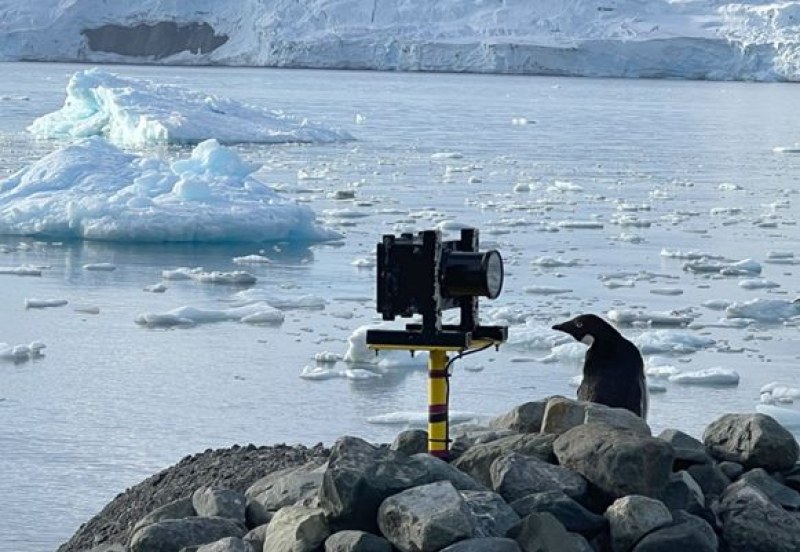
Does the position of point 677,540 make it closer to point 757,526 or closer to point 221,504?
point 757,526

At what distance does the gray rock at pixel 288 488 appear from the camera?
386 cm

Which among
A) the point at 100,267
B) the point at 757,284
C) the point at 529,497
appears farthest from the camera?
the point at 100,267

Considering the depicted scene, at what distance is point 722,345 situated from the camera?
764cm

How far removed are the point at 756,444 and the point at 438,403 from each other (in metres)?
0.78

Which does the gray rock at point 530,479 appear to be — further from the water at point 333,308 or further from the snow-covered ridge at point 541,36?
the snow-covered ridge at point 541,36

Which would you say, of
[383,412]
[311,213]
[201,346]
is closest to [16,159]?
[311,213]

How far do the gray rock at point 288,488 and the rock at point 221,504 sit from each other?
0.06 meters

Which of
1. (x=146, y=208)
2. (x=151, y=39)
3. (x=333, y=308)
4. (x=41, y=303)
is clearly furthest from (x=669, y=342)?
(x=151, y=39)

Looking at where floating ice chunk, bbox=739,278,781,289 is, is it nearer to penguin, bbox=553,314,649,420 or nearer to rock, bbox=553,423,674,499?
penguin, bbox=553,314,649,420

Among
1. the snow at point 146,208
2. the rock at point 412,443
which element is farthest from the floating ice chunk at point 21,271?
the rock at point 412,443

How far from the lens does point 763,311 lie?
8438 millimetres

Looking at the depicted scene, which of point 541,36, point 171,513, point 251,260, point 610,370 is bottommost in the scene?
point 541,36

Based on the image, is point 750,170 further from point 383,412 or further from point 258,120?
point 383,412

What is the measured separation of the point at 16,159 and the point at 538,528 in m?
15.8
